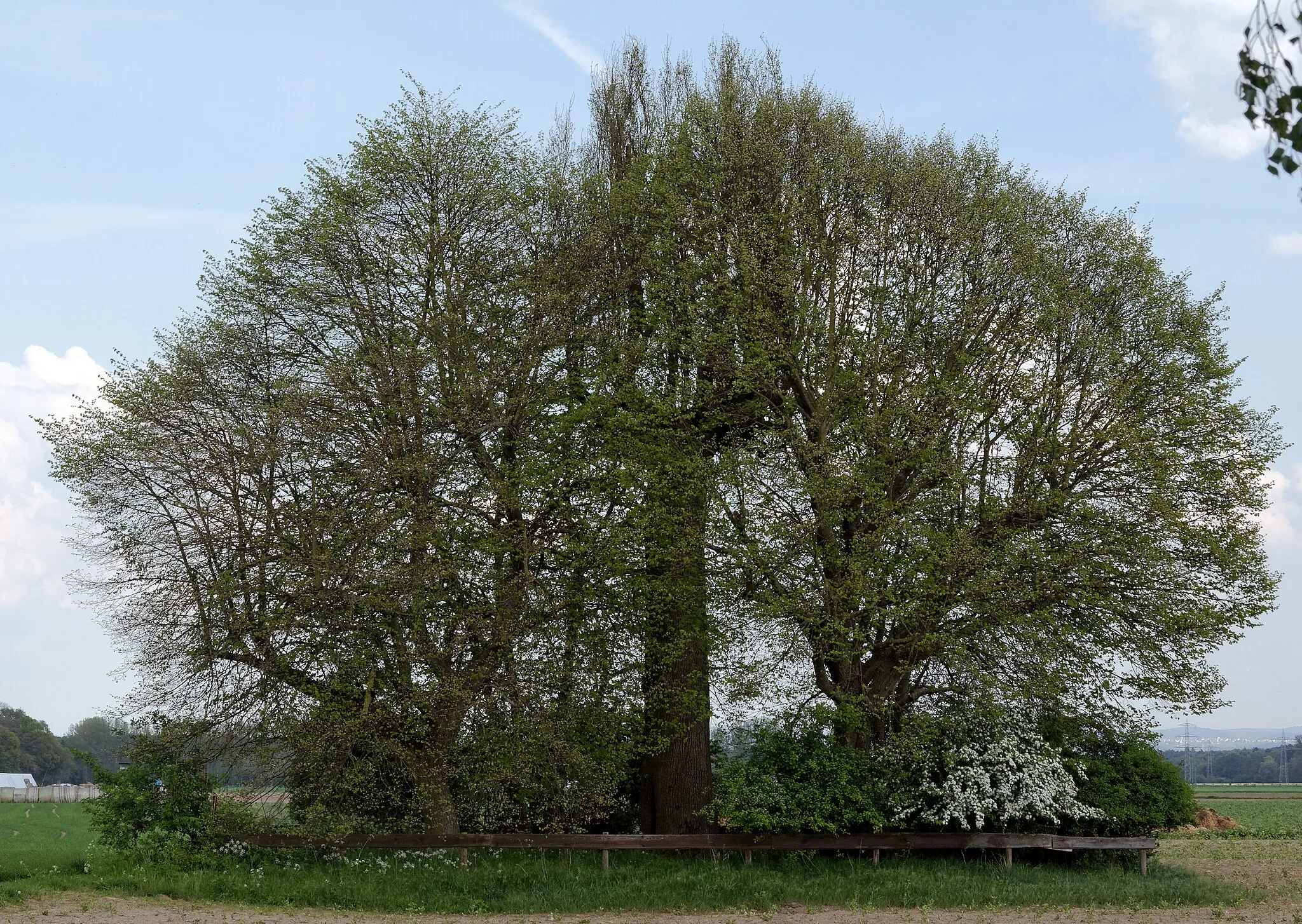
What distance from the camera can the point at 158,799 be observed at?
21.5 m

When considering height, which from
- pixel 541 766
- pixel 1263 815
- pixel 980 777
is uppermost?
pixel 541 766

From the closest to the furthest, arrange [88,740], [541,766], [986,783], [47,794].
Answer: [541,766] < [986,783] < [47,794] < [88,740]

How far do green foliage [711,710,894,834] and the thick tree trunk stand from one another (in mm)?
1022

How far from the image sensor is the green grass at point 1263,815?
1382 inches

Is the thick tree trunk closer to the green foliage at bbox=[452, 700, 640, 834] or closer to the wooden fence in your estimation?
the green foliage at bbox=[452, 700, 640, 834]

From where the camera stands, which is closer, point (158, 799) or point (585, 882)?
point (585, 882)

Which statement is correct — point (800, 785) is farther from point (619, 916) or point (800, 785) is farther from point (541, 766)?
point (541, 766)

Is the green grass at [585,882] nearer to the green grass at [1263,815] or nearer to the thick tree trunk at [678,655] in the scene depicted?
the thick tree trunk at [678,655]

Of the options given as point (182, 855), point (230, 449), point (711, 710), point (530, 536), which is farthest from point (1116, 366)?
point (182, 855)

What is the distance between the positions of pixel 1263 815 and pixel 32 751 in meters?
98.4

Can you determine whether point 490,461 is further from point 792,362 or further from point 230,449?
point 792,362

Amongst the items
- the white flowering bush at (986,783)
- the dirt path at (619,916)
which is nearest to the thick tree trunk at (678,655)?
the white flowering bush at (986,783)

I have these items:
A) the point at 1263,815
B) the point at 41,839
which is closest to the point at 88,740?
the point at 41,839

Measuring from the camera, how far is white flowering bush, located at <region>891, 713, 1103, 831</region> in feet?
72.3
